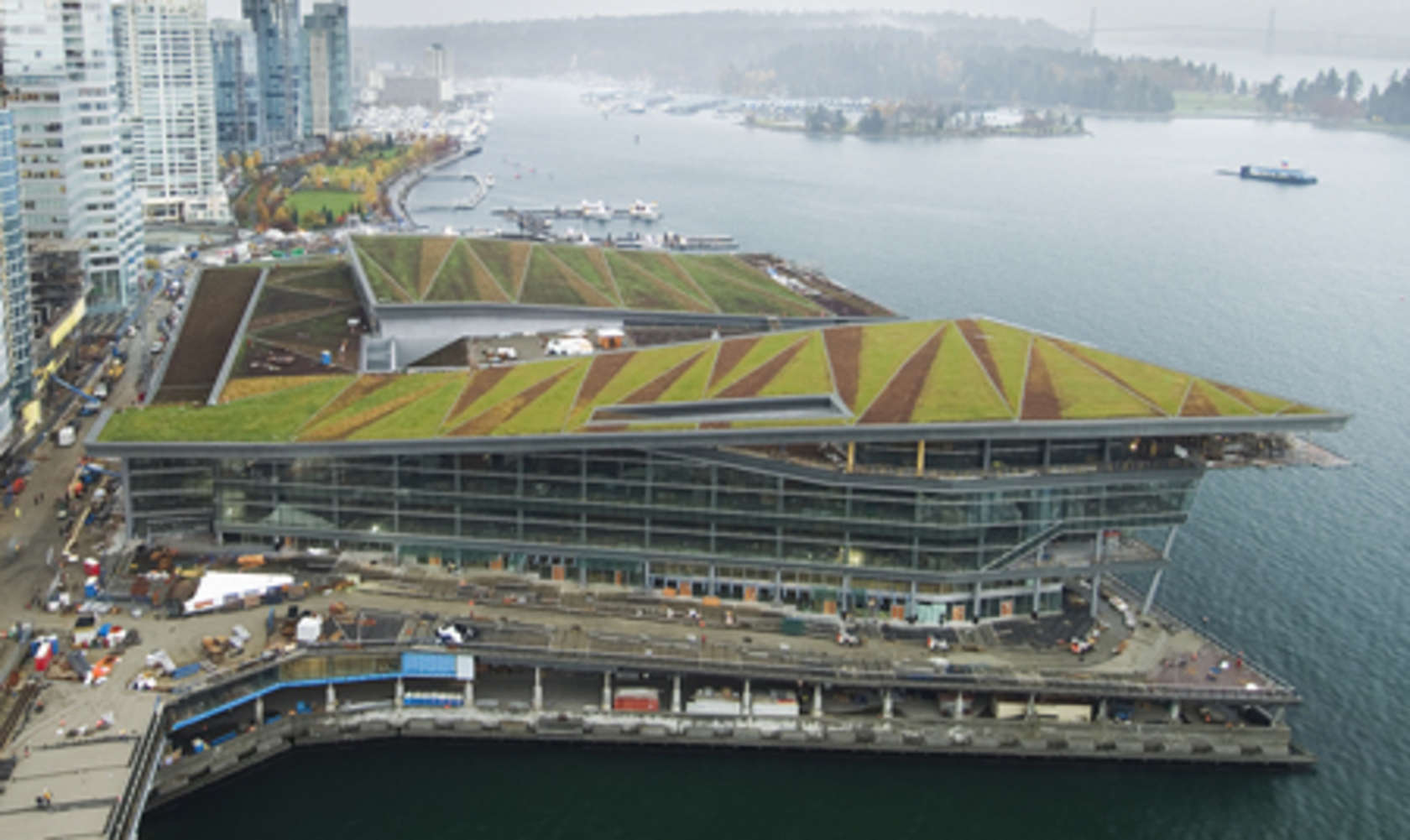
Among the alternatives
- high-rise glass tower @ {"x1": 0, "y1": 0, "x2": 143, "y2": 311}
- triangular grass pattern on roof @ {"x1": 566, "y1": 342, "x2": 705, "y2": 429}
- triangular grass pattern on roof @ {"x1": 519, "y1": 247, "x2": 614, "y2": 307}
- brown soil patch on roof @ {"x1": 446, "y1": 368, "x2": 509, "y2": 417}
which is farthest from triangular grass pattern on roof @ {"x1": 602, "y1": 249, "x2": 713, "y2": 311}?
high-rise glass tower @ {"x1": 0, "y1": 0, "x2": 143, "y2": 311}

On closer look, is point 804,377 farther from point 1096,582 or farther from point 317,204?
point 317,204

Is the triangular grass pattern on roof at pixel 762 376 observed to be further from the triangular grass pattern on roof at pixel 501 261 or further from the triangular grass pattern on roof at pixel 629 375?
the triangular grass pattern on roof at pixel 501 261

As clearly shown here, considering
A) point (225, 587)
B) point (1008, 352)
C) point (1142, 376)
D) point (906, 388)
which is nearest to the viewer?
point (225, 587)

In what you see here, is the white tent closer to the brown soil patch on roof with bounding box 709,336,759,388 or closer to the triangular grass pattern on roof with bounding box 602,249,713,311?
the brown soil patch on roof with bounding box 709,336,759,388

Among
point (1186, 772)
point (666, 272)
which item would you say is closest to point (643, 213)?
point (666, 272)

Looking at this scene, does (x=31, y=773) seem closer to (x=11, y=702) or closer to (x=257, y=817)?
(x=11, y=702)
